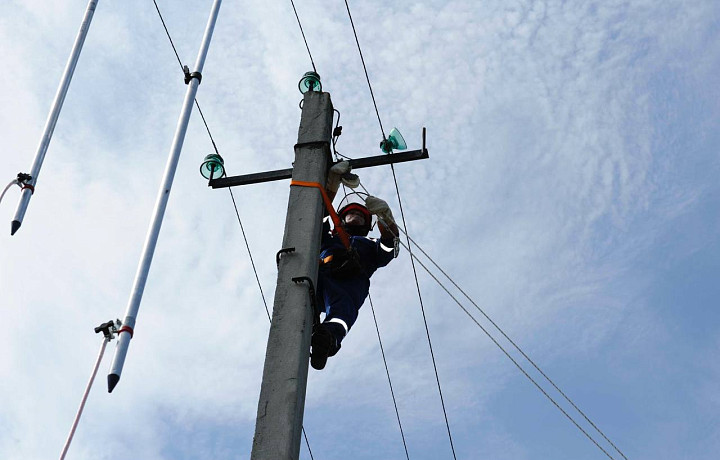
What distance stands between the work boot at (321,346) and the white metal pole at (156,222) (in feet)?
4.46

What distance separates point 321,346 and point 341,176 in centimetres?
128

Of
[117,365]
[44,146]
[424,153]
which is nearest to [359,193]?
[424,153]

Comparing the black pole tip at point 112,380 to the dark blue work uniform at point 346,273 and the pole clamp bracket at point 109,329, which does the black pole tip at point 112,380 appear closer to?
the pole clamp bracket at point 109,329

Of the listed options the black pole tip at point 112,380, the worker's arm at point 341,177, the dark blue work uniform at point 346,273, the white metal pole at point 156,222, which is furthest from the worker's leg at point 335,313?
the black pole tip at point 112,380

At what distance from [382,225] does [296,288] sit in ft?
5.35

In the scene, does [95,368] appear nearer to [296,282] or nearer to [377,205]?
[296,282]

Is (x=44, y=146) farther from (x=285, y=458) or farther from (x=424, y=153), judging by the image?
(x=424, y=153)

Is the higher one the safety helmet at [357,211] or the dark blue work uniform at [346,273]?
the safety helmet at [357,211]

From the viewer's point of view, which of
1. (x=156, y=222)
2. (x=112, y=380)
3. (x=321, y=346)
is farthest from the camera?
(x=321, y=346)

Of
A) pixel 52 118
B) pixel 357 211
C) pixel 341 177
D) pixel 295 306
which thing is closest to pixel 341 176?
pixel 341 177

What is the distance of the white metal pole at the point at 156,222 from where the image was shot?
344 cm

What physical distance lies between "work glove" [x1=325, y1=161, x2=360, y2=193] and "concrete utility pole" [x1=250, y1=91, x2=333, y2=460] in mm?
81

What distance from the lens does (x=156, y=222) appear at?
407 cm

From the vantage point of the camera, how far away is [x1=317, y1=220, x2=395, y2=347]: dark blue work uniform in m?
5.77
